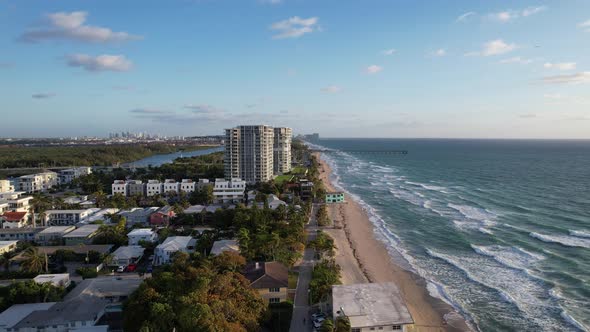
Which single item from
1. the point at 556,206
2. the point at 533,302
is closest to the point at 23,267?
the point at 533,302

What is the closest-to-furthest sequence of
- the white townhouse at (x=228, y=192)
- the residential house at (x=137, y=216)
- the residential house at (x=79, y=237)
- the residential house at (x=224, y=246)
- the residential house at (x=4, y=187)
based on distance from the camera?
the residential house at (x=224, y=246) → the residential house at (x=79, y=237) → the residential house at (x=137, y=216) → the white townhouse at (x=228, y=192) → the residential house at (x=4, y=187)

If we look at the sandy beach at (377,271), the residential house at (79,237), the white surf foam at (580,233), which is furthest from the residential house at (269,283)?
the white surf foam at (580,233)

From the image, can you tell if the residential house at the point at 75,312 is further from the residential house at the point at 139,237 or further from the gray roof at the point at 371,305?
the gray roof at the point at 371,305

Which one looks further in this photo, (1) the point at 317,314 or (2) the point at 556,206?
(2) the point at 556,206

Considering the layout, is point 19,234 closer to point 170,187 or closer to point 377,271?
point 170,187

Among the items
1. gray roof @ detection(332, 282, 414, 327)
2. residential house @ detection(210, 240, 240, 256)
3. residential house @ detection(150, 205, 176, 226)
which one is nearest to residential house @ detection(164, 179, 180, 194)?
residential house @ detection(150, 205, 176, 226)

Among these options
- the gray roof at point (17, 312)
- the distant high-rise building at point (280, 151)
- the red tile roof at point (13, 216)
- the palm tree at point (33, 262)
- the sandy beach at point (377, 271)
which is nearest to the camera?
the gray roof at point (17, 312)

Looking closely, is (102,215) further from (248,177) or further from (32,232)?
(248,177)
